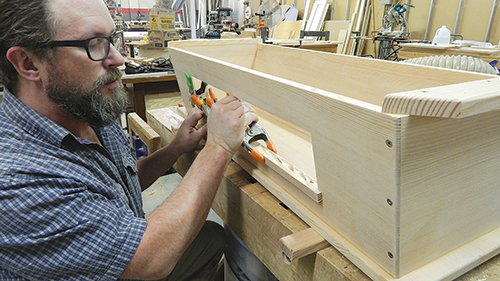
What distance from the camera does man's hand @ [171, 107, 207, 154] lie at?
4.19ft

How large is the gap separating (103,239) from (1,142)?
0.32 meters

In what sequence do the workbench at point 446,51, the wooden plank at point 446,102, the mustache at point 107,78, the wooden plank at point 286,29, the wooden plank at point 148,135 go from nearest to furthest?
1. the wooden plank at point 446,102
2. the mustache at point 107,78
3. the wooden plank at point 148,135
4. the workbench at point 446,51
5. the wooden plank at point 286,29

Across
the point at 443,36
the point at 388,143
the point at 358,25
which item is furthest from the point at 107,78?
the point at 358,25

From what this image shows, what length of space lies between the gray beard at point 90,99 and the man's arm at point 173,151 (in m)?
0.36

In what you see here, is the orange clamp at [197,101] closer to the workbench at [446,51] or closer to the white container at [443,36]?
the workbench at [446,51]

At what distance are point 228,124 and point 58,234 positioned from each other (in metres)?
0.51

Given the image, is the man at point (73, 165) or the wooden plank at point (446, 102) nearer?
the wooden plank at point (446, 102)

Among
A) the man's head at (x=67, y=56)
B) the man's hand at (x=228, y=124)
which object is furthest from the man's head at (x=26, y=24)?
the man's hand at (x=228, y=124)

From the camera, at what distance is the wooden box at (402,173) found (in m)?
0.50

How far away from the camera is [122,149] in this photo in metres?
1.09

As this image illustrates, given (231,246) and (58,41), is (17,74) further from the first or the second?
(231,246)

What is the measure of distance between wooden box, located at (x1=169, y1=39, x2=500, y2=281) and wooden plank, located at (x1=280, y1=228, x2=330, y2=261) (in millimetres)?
23

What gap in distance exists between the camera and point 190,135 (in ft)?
4.21

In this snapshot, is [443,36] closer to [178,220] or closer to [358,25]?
[358,25]
